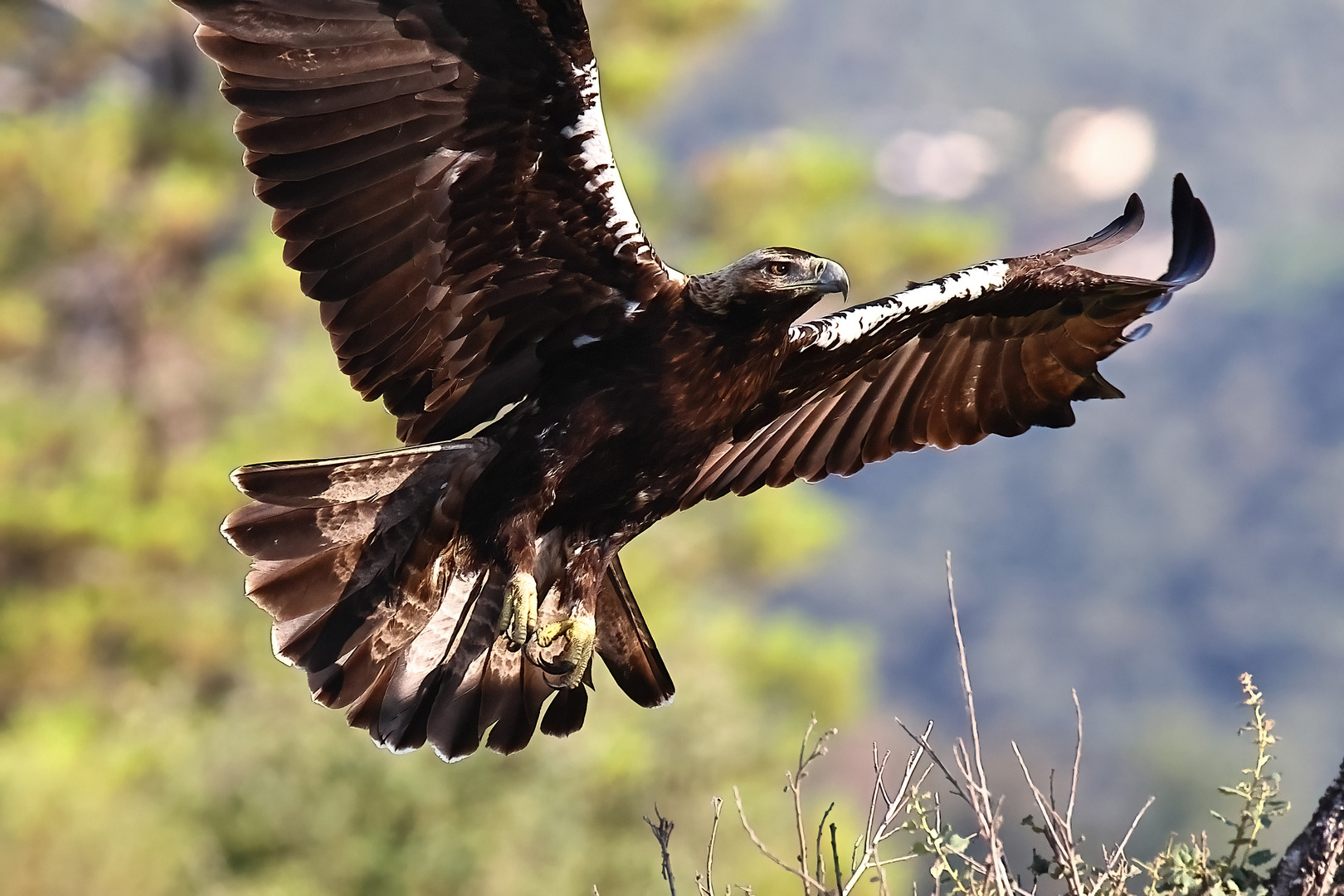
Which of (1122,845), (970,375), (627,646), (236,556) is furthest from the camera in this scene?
(236,556)

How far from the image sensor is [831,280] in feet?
10.8

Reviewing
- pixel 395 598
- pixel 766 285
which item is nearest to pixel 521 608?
pixel 395 598

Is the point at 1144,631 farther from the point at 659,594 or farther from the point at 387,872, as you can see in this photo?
the point at 387,872

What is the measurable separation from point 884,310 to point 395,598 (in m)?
1.29

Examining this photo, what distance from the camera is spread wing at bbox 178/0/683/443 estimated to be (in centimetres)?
292

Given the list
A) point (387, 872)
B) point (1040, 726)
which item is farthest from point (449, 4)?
point (1040, 726)

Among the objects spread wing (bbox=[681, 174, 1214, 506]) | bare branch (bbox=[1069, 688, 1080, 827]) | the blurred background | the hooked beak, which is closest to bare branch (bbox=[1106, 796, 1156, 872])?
bare branch (bbox=[1069, 688, 1080, 827])

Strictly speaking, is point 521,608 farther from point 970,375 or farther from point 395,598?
point 970,375

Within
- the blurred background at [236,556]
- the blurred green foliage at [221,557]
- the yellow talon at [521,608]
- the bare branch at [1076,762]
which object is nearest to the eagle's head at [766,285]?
the yellow talon at [521,608]

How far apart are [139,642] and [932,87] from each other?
6041 centimetres

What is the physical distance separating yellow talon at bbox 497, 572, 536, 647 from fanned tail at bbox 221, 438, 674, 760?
58 mm

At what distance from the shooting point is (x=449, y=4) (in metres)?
2.92

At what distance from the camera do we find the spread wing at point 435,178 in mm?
2924

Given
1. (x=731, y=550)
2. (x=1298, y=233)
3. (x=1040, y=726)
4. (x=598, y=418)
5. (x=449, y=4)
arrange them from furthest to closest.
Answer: (x=1298, y=233)
(x=1040, y=726)
(x=731, y=550)
(x=598, y=418)
(x=449, y=4)
